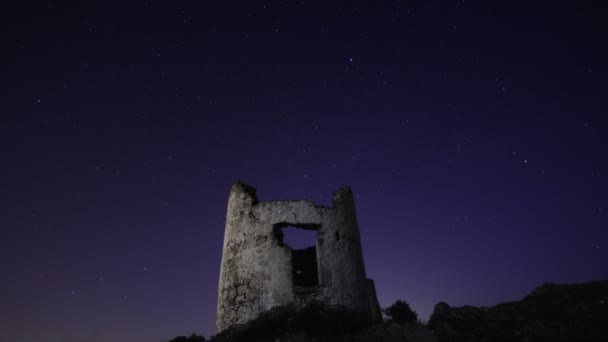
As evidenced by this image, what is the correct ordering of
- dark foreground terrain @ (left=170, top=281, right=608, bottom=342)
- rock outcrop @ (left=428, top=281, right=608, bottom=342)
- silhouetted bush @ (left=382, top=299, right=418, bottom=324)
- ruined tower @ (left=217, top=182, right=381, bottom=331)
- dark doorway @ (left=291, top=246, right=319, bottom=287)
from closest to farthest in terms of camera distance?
dark foreground terrain @ (left=170, top=281, right=608, bottom=342) < ruined tower @ (left=217, top=182, right=381, bottom=331) < rock outcrop @ (left=428, top=281, right=608, bottom=342) < dark doorway @ (left=291, top=246, right=319, bottom=287) < silhouetted bush @ (left=382, top=299, right=418, bottom=324)

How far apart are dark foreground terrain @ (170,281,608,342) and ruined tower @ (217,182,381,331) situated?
1.85 ft

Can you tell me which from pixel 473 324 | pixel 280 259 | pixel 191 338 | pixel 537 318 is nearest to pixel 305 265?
pixel 280 259

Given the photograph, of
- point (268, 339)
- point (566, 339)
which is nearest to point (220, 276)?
point (268, 339)

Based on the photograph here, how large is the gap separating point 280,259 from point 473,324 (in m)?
13.0

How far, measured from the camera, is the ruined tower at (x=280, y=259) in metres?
11.0

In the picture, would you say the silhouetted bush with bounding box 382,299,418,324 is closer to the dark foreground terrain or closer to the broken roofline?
the dark foreground terrain

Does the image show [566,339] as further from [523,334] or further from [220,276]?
[220,276]

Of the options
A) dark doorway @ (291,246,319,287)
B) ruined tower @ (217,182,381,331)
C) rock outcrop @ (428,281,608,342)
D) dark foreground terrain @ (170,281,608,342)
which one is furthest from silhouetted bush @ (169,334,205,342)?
rock outcrop @ (428,281,608,342)

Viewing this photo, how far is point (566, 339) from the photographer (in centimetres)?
1321

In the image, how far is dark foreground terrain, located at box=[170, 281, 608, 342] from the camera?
9984 millimetres

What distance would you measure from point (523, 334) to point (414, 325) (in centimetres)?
710

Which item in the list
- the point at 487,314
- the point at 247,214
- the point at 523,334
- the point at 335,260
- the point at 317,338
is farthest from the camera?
the point at 487,314

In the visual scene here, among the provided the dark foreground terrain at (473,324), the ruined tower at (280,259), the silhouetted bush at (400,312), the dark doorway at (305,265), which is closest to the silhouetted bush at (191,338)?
the dark foreground terrain at (473,324)

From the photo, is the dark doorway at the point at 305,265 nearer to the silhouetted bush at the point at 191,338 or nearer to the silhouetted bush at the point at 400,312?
the silhouetted bush at the point at 191,338
